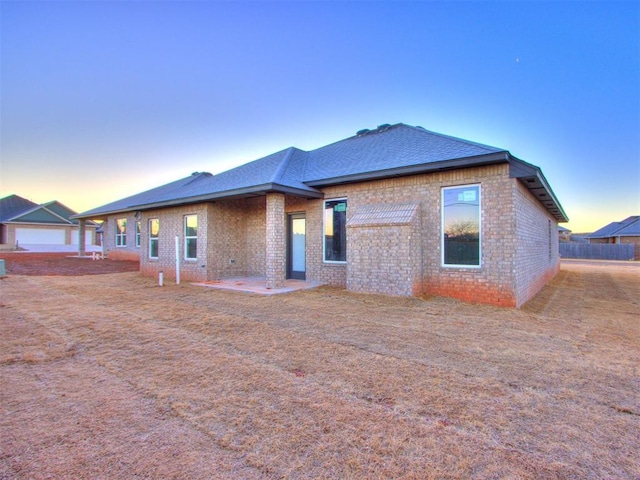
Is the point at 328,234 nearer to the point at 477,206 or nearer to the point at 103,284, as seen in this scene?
the point at 477,206

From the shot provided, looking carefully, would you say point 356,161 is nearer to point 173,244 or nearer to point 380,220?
point 380,220

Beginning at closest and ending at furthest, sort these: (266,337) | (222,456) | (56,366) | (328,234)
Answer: (222,456) < (56,366) < (266,337) < (328,234)

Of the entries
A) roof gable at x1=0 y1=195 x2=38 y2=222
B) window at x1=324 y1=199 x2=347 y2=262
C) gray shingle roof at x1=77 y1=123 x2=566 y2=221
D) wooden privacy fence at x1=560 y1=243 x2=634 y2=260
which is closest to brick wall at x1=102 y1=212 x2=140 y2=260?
gray shingle roof at x1=77 y1=123 x2=566 y2=221

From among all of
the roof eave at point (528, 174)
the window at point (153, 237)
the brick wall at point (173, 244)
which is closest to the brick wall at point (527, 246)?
the roof eave at point (528, 174)

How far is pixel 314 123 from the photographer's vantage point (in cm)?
1575

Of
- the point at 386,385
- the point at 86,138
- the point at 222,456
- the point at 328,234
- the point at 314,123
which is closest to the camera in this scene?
the point at 222,456

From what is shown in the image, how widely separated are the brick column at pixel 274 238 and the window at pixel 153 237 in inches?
273

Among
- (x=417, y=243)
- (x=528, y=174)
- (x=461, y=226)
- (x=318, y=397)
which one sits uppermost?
(x=528, y=174)

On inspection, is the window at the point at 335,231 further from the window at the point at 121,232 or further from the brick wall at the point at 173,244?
the window at the point at 121,232

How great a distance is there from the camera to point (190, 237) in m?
11.9

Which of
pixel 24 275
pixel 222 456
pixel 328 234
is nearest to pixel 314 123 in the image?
pixel 328 234

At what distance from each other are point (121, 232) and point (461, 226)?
2395 centimetres

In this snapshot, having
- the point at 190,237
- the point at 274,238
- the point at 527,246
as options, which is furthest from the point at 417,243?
the point at 190,237

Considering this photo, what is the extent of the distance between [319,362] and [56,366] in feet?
10.1
